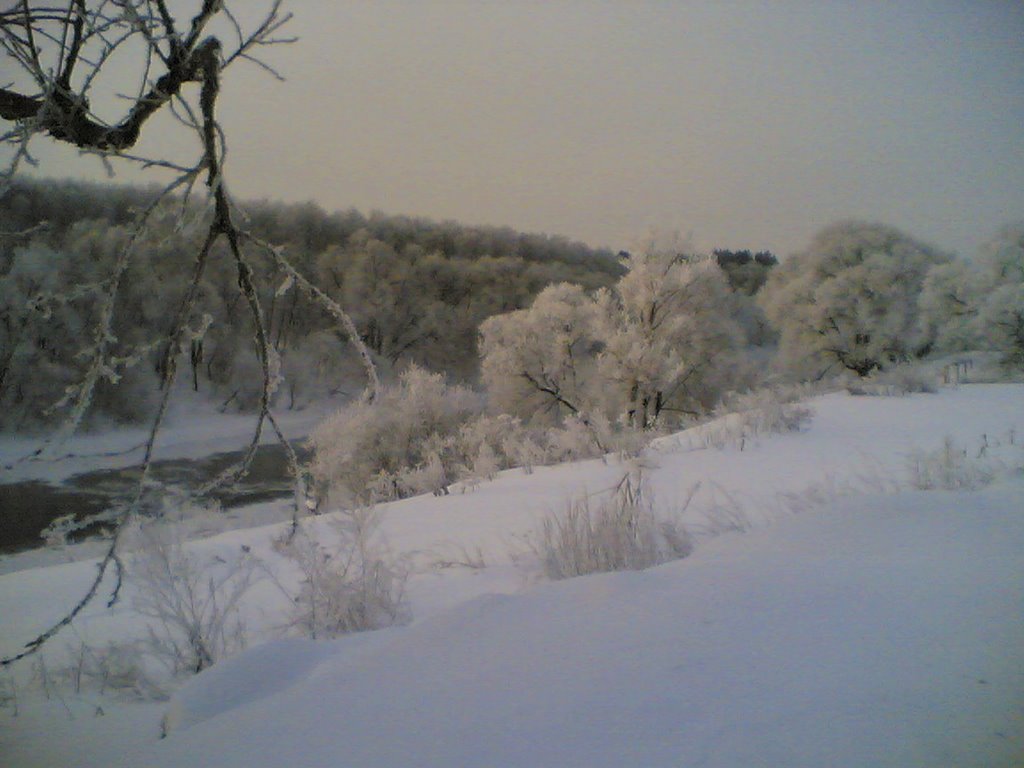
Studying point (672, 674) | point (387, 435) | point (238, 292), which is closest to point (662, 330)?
point (387, 435)

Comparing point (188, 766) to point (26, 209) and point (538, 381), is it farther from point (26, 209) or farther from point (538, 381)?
point (538, 381)

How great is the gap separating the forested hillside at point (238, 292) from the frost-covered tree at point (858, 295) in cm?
430

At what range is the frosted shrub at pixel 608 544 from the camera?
2.35 metres

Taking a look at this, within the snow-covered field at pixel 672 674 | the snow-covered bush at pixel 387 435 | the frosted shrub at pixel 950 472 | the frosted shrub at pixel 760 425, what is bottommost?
the snow-covered bush at pixel 387 435

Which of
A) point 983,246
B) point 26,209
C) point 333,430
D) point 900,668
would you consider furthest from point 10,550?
point 983,246

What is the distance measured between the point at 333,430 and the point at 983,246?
39.1 ft

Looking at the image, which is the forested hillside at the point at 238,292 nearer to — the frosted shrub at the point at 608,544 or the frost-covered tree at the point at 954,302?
the frosted shrub at the point at 608,544

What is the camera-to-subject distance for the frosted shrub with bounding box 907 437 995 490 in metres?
2.72

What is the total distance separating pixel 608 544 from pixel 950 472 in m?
1.84

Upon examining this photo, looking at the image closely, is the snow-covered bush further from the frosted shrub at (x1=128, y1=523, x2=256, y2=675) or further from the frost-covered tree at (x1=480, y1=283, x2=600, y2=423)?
the frosted shrub at (x1=128, y1=523, x2=256, y2=675)

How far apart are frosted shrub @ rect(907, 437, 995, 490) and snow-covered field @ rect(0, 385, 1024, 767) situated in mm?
427

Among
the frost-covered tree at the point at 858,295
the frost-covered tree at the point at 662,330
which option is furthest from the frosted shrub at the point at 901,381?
the frost-covered tree at the point at 662,330

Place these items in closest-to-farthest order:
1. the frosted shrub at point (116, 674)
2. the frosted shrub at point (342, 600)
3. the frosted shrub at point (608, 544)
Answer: the frosted shrub at point (116, 674) → the frosted shrub at point (342, 600) → the frosted shrub at point (608, 544)

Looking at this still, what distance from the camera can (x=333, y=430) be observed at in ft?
41.5
